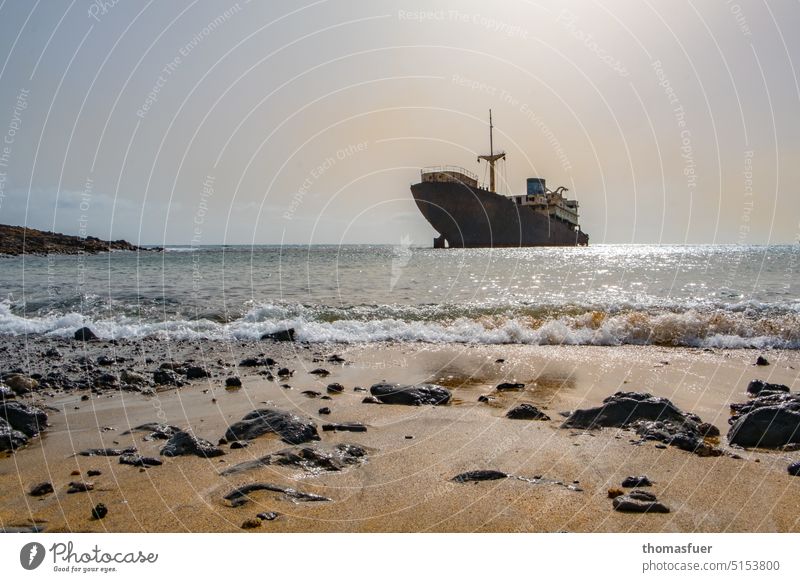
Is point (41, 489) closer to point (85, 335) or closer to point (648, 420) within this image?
point (648, 420)

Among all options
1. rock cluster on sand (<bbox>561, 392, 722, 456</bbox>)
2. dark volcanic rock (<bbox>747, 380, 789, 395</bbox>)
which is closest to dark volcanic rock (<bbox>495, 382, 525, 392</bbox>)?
rock cluster on sand (<bbox>561, 392, 722, 456</bbox>)

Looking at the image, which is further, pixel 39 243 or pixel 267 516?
pixel 39 243

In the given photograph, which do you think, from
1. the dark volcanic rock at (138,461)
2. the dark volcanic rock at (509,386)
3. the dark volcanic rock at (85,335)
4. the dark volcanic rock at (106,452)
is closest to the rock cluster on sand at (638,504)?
the dark volcanic rock at (138,461)

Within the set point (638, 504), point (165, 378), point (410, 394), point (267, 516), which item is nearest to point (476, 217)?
point (165, 378)

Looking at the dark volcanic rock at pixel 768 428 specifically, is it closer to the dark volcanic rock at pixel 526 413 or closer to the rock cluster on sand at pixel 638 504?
the dark volcanic rock at pixel 526 413

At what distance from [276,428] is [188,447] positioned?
0.94m

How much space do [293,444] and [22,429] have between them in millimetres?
3279

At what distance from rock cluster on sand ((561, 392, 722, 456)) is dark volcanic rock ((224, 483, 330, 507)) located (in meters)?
3.34

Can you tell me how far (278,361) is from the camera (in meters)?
11.1

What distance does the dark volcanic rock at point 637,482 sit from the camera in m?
4.52

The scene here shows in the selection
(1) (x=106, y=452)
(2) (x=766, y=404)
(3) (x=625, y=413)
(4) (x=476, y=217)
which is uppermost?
(4) (x=476, y=217)

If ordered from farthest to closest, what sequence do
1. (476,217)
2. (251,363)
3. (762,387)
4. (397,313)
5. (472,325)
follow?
(476,217) < (397,313) < (472,325) < (251,363) < (762,387)

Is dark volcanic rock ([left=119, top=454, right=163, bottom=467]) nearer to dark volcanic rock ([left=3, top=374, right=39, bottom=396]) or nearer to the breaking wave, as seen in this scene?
dark volcanic rock ([left=3, top=374, right=39, bottom=396])

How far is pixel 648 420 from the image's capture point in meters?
6.16
